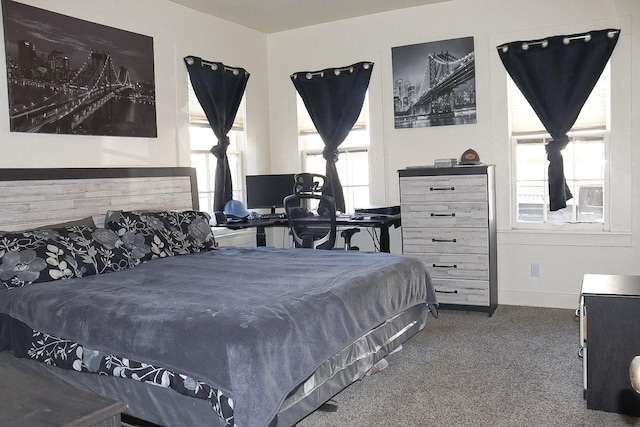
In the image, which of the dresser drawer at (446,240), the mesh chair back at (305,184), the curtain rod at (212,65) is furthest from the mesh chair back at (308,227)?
the curtain rod at (212,65)

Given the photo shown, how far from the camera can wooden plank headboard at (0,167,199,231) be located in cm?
366

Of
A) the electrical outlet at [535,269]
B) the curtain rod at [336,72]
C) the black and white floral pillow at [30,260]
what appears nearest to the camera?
the black and white floral pillow at [30,260]

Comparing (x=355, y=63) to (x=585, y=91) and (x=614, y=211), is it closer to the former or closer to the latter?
(x=585, y=91)

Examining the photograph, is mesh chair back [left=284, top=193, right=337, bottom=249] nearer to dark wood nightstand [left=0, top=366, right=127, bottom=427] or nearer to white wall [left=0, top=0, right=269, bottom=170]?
white wall [left=0, top=0, right=269, bottom=170]

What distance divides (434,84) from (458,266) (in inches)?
67.8

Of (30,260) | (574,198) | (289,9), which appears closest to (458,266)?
(574,198)

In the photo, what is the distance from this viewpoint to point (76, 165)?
4.10 m

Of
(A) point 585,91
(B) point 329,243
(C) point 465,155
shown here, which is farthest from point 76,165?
(A) point 585,91

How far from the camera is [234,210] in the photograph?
17.3 ft

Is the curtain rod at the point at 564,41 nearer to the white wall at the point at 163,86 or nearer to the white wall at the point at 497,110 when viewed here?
the white wall at the point at 497,110

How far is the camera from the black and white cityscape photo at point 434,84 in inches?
203

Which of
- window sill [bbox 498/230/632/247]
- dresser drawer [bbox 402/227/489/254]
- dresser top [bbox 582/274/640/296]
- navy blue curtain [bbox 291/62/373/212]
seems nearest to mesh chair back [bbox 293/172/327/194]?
navy blue curtain [bbox 291/62/373/212]

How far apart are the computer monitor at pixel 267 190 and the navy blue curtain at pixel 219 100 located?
212 millimetres

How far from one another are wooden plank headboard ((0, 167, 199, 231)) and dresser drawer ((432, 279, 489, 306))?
7.40ft
